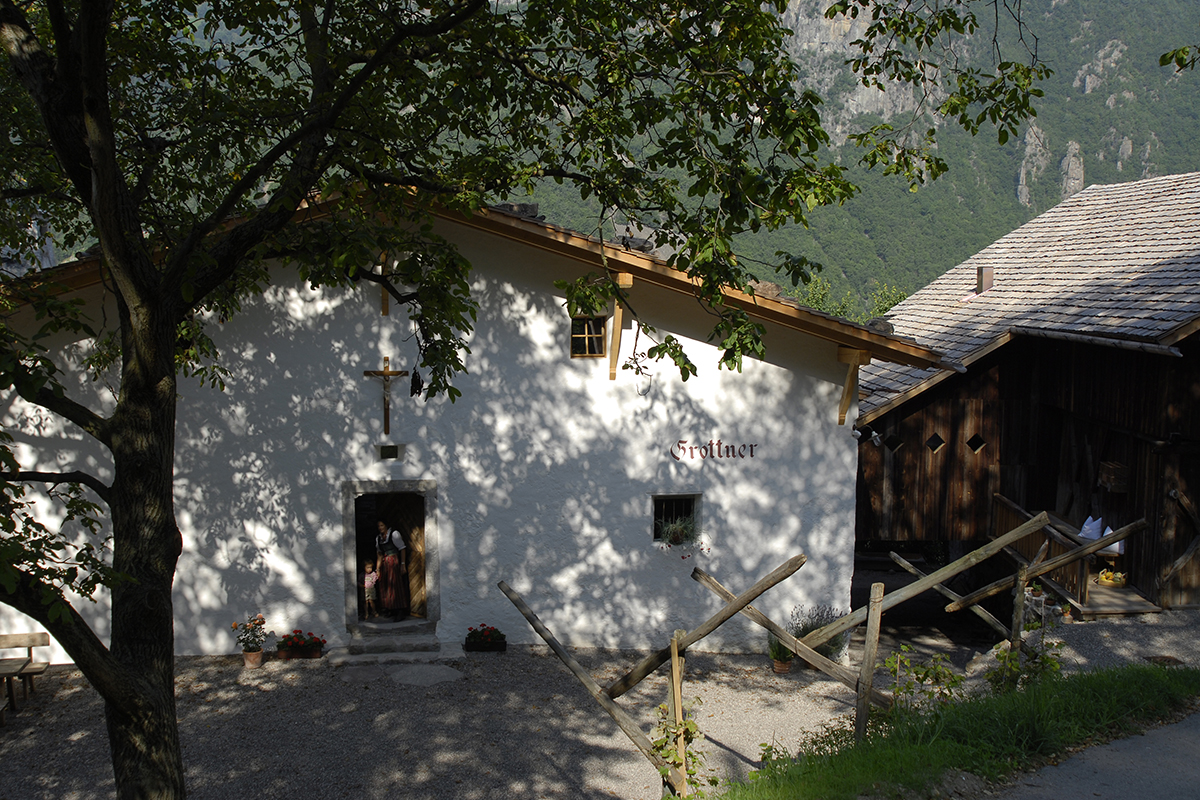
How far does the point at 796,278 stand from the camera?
7.39 metres

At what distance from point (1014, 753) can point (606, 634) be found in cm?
570

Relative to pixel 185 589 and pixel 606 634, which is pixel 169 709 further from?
pixel 606 634

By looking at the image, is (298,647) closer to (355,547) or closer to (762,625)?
(355,547)

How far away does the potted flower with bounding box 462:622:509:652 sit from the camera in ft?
34.7

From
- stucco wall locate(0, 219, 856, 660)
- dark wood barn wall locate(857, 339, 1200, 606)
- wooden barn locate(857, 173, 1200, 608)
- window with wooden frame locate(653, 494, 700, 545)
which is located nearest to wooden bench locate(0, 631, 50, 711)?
stucco wall locate(0, 219, 856, 660)

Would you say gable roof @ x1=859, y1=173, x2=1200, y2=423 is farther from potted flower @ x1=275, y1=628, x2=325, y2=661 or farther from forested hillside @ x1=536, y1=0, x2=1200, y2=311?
forested hillside @ x1=536, y1=0, x2=1200, y2=311

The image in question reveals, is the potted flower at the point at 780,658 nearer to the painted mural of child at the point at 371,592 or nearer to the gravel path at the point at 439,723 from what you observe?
the gravel path at the point at 439,723

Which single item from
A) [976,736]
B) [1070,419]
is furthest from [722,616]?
[1070,419]

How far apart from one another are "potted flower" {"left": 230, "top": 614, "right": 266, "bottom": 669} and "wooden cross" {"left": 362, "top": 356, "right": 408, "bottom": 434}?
2.68 meters

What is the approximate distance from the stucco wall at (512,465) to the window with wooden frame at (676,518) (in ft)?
0.43

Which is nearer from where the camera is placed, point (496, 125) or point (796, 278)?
point (796, 278)

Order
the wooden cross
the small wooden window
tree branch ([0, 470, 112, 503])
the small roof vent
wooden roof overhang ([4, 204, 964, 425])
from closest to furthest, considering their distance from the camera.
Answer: tree branch ([0, 470, 112, 503]) → wooden roof overhang ([4, 204, 964, 425]) → the wooden cross → the small wooden window → the small roof vent

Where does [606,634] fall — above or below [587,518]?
below

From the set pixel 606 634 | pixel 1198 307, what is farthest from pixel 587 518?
pixel 1198 307
